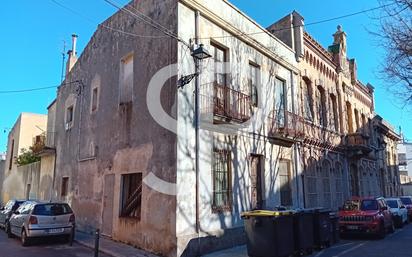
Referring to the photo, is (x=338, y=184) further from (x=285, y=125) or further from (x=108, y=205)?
(x=108, y=205)

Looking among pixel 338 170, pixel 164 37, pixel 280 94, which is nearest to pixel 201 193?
pixel 164 37

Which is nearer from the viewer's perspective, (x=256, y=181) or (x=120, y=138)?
(x=120, y=138)

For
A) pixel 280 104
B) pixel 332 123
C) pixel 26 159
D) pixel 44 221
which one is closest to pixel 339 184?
pixel 332 123

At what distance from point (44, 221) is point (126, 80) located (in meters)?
5.82

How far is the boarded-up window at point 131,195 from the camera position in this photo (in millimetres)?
11766

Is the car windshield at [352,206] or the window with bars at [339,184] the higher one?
the window with bars at [339,184]

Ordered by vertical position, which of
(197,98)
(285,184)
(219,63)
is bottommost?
(285,184)

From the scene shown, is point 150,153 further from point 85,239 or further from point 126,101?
point 85,239

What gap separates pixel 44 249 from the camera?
11.0m

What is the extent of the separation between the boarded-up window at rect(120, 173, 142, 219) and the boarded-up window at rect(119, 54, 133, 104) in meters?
2.90

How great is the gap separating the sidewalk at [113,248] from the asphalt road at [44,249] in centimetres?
30

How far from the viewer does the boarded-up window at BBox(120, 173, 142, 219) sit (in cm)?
1177

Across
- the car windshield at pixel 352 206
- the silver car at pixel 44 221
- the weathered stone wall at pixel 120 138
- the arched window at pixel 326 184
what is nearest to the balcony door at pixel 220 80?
the weathered stone wall at pixel 120 138

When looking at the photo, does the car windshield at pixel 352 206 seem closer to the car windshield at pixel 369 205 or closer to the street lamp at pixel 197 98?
the car windshield at pixel 369 205
